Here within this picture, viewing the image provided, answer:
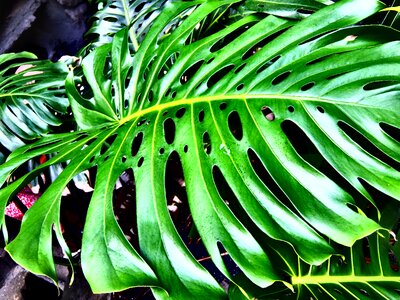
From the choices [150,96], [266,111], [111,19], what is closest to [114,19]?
[111,19]

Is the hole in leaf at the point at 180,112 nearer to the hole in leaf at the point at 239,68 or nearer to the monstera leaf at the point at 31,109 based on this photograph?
the hole in leaf at the point at 239,68

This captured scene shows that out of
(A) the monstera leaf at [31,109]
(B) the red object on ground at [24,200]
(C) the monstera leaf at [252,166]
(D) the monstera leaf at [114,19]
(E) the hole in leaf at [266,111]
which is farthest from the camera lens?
(B) the red object on ground at [24,200]

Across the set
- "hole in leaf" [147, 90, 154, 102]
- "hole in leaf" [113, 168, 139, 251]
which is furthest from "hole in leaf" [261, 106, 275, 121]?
"hole in leaf" [113, 168, 139, 251]

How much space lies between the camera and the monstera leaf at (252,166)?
1.94ft

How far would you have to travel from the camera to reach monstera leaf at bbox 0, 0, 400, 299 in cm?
59

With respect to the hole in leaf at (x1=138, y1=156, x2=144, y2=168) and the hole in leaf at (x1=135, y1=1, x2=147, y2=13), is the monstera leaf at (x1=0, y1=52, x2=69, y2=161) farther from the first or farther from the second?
the hole in leaf at (x1=138, y1=156, x2=144, y2=168)

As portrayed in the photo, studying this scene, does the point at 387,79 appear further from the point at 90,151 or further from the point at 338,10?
the point at 90,151

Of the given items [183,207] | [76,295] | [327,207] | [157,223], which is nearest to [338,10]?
[327,207]

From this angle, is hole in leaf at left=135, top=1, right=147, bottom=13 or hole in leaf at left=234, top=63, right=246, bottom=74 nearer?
hole in leaf at left=234, top=63, right=246, bottom=74

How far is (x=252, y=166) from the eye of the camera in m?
0.68

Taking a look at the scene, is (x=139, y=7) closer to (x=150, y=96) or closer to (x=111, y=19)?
(x=111, y=19)

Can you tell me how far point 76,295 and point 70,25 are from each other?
82.3 inches

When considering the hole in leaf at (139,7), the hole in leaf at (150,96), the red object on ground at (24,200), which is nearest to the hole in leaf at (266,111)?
the hole in leaf at (150,96)

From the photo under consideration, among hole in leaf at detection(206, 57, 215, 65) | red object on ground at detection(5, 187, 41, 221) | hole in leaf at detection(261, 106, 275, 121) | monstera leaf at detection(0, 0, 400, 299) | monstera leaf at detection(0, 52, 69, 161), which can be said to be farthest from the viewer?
red object on ground at detection(5, 187, 41, 221)
